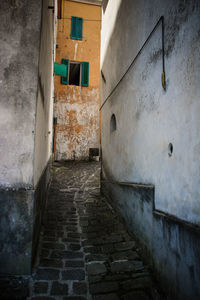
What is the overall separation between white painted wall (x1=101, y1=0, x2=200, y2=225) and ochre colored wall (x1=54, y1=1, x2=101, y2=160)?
729cm

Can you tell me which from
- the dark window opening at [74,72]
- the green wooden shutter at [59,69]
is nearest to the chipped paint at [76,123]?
the dark window opening at [74,72]

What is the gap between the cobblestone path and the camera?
2.38 metres

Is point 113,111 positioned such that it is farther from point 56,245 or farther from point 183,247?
point 183,247

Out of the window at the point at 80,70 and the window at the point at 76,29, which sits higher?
the window at the point at 76,29

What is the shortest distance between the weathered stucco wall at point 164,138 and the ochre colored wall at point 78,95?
7643 millimetres

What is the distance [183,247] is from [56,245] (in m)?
2.08

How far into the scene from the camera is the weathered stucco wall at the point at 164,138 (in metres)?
2.04

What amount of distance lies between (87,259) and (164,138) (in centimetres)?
209

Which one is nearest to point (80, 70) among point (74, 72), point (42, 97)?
point (74, 72)

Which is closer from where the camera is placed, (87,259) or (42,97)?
(87,259)

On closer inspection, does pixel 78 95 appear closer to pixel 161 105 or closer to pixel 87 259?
pixel 161 105

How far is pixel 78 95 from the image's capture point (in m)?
12.3

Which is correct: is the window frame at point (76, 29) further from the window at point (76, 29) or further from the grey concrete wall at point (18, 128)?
the grey concrete wall at point (18, 128)

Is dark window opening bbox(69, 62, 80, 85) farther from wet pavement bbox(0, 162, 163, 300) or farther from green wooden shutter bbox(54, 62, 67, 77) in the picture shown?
wet pavement bbox(0, 162, 163, 300)
